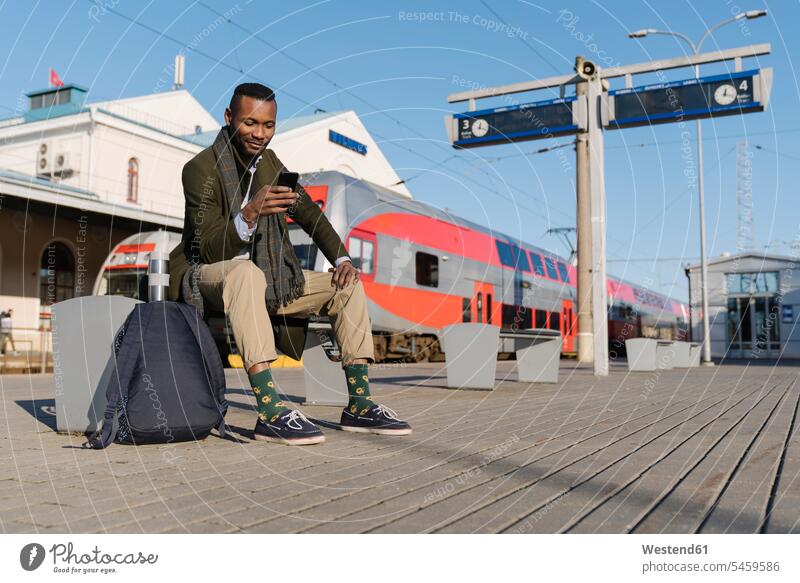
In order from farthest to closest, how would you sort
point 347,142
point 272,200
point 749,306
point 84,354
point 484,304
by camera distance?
point 347,142, point 749,306, point 484,304, point 84,354, point 272,200

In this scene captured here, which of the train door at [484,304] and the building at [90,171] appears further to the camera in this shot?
the building at [90,171]

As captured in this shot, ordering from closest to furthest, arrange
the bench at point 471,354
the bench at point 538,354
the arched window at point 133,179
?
the bench at point 471,354, the bench at point 538,354, the arched window at point 133,179

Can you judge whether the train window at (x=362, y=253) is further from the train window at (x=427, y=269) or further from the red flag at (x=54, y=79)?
the red flag at (x=54, y=79)

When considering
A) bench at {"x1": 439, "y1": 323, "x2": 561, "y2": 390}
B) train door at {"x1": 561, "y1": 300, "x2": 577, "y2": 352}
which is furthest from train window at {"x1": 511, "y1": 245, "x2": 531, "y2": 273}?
bench at {"x1": 439, "y1": 323, "x2": 561, "y2": 390}

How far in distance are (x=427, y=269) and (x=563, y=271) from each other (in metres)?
10.4

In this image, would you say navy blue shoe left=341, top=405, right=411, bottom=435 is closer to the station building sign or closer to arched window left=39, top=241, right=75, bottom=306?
arched window left=39, top=241, right=75, bottom=306

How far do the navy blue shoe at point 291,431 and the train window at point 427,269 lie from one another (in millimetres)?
12117

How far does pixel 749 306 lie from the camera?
32406 millimetres

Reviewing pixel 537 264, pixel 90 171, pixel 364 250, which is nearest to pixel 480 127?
pixel 364 250

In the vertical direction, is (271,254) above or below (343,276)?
above

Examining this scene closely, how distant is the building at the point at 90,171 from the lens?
19438 millimetres

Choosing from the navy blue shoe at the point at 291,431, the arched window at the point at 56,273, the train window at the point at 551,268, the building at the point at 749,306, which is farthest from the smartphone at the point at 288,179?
the building at the point at 749,306

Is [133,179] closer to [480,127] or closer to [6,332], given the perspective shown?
[6,332]
